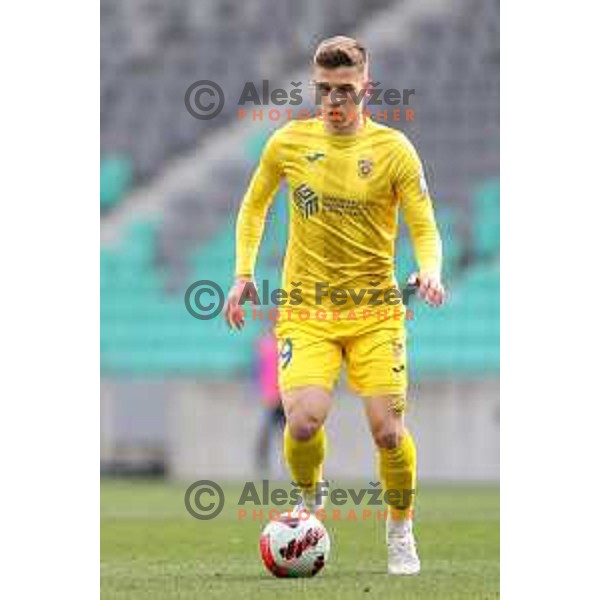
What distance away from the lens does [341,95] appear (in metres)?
7.77

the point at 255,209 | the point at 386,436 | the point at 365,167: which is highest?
the point at 365,167

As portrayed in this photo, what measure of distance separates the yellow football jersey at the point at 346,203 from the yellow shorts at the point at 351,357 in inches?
5.2

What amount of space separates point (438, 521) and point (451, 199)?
8991 millimetres

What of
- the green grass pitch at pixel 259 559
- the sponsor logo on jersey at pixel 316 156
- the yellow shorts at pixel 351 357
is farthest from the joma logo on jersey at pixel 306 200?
the green grass pitch at pixel 259 559

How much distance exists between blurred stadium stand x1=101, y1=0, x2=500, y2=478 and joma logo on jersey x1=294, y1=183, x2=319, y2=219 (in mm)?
9941

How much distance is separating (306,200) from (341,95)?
0.49m

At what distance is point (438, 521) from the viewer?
11.3 meters

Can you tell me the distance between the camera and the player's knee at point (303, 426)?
778 centimetres

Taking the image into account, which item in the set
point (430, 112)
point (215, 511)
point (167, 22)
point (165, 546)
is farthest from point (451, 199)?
point (165, 546)

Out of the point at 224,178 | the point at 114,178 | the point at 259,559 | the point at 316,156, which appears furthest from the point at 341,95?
the point at 114,178

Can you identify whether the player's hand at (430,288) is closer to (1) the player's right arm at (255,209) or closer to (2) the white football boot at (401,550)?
(1) the player's right arm at (255,209)

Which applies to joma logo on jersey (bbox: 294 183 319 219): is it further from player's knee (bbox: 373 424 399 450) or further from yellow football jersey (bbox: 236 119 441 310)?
player's knee (bbox: 373 424 399 450)

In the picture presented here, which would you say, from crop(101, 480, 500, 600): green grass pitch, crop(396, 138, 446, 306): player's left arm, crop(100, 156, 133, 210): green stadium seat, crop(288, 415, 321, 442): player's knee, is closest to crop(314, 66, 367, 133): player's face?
crop(396, 138, 446, 306): player's left arm

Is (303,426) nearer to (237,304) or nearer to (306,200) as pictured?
(237,304)
